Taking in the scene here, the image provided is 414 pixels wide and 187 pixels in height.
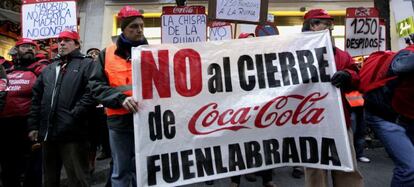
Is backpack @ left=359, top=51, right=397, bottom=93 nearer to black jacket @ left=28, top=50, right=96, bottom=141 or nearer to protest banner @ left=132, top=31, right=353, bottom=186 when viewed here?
protest banner @ left=132, top=31, right=353, bottom=186

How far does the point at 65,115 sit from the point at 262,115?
195cm

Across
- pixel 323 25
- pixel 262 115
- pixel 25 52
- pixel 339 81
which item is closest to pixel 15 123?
pixel 25 52

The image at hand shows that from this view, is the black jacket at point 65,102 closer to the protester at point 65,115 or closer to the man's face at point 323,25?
the protester at point 65,115

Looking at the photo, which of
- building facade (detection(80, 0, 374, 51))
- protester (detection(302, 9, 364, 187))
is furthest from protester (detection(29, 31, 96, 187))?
building facade (detection(80, 0, 374, 51))

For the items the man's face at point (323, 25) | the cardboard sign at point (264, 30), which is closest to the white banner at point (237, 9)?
the cardboard sign at point (264, 30)

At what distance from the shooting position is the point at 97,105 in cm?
507

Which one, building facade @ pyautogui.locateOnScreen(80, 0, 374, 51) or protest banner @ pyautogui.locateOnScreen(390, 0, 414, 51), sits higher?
building facade @ pyautogui.locateOnScreen(80, 0, 374, 51)

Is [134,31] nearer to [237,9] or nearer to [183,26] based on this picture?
[237,9]

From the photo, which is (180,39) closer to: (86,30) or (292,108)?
(292,108)

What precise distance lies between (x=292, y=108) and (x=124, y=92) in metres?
1.36

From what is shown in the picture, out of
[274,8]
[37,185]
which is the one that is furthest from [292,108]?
[274,8]

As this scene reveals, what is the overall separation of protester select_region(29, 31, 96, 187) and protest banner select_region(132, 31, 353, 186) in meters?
1.13

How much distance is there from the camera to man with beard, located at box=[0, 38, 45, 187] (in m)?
5.48

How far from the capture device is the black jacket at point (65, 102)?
4.72m
